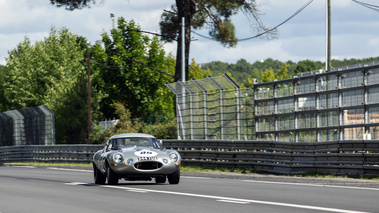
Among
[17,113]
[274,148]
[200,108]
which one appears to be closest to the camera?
[274,148]

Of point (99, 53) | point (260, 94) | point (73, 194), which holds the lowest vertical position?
point (73, 194)

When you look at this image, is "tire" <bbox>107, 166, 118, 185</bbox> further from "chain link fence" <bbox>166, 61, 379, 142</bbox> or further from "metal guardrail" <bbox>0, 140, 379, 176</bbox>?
"chain link fence" <bbox>166, 61, 379, 142</bbox>

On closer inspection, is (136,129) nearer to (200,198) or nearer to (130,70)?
(200,198)

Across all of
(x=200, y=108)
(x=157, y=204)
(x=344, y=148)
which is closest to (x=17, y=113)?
(x=200, y=108)

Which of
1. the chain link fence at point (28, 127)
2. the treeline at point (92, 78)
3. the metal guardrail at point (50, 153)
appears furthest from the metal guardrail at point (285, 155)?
the treeline at point (92, 78)

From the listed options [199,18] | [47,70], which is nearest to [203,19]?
[199,18]

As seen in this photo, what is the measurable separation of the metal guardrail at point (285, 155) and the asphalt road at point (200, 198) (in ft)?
4.48

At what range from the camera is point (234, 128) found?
24.2 m

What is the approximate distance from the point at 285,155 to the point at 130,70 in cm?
5055

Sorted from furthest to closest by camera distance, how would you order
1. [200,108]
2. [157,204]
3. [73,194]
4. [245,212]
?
1. [200,108]
2. [73,194]
3. [157,204]
4. [245,212]

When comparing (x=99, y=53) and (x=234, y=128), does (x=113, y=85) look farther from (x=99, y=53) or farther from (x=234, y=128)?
(x=234, y=128)

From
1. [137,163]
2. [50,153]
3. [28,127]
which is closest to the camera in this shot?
[137,163]

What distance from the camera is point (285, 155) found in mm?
19359

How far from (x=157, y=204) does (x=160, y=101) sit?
206 feet
